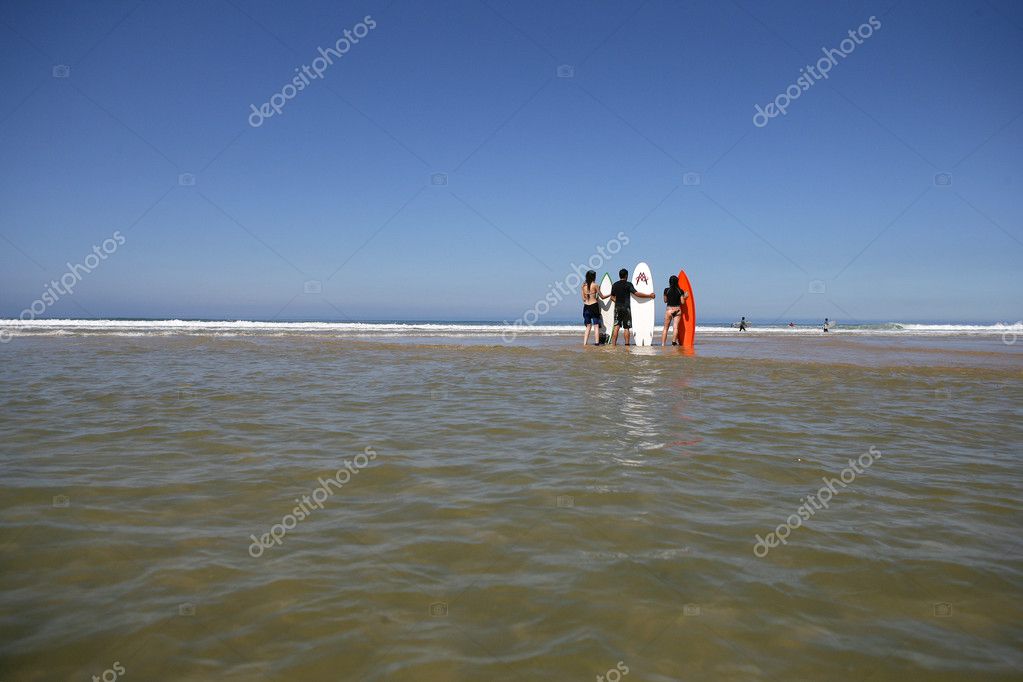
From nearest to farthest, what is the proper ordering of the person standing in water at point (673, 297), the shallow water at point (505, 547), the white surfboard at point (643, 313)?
the shallow water at point (505, 547) < the person standing in water at point (673, 297) < the white surfboard at point (643, 313)

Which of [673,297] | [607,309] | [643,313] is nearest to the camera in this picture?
[673,297]

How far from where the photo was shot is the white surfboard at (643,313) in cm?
1810

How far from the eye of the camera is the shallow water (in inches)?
75.5

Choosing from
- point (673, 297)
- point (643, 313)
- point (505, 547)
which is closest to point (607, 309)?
point (643, 313)

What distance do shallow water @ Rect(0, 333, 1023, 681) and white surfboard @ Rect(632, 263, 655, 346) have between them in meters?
12.1

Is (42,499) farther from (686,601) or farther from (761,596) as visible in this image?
(761,596)

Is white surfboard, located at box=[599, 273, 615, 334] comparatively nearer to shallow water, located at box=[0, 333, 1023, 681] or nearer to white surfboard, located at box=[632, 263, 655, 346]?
white surfboard, located at box=[632, 263, 655, 346]

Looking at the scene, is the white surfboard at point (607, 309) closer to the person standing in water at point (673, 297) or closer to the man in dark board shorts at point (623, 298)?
the man in dark board shorts at point (623, 298)

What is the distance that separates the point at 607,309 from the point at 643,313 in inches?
96.8

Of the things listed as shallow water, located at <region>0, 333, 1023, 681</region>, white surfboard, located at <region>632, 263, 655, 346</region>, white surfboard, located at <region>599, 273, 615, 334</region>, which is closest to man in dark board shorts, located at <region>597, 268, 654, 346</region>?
white surfboard, located at <region>632, 263, 655, 346</region>

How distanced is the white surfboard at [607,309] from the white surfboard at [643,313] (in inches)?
55.9

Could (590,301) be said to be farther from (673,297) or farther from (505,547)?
(505,547)

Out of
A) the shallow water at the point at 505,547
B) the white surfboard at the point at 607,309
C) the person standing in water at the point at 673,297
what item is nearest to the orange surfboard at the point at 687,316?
the person standing in water at the point at 673,297

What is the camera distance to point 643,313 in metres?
18.2
